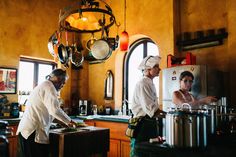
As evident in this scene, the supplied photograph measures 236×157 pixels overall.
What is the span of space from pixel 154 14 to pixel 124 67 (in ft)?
4.44

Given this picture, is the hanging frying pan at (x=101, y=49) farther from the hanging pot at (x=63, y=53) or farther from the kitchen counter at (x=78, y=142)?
the kitchen counter at (x=78, y=142)

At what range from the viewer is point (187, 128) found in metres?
1.66

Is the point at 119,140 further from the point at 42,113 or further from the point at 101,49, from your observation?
the point at 42,113

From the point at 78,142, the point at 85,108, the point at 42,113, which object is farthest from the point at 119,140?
the point at 42,113

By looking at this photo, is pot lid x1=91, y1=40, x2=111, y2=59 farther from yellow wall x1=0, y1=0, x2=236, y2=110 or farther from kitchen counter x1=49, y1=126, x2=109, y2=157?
yellow wall x1=0, y1=0, x2=236, y2=110

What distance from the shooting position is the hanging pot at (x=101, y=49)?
3455 millimetres

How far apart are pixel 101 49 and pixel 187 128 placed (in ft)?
6.76

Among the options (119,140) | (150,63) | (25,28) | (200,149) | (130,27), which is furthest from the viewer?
(130,27)

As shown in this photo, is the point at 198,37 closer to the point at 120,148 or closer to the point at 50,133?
the point at 120,148

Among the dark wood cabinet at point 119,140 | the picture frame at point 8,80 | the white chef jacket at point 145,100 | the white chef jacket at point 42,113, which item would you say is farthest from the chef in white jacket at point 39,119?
the picture frame at point 8,80

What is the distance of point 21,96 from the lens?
16.4 feet

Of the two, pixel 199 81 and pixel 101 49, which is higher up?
pixel 101 49

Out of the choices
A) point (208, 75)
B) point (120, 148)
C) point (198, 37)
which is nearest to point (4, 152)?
point (120, 148)

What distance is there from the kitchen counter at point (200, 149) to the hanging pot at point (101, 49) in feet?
6.08
